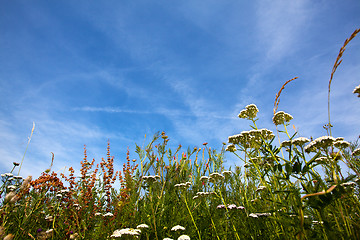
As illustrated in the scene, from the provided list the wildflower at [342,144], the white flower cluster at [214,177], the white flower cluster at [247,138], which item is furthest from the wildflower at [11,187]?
the wildflower at [342,144]

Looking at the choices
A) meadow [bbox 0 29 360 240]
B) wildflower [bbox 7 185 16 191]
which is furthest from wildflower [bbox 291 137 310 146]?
wildflower [bbox 7 185 16 191]

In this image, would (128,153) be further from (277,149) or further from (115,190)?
(277,149)

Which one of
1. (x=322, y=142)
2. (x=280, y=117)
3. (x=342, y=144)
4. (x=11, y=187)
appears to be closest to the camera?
(x=322, y=142)

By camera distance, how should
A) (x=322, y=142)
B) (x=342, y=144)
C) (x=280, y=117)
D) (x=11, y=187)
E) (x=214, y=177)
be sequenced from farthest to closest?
1. (x=11, y=187)
2. (x=214, y=177)
3. (x=280, y=117)
4. (x=342, y=144)
5. (x=322, y=142)

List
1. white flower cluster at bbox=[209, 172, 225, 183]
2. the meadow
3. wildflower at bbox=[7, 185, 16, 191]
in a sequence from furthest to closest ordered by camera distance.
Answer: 1. wildflower at bbox=[7, 185, 16, 191]
2. white flower cluster at bbox=[209, 172, 225, 183]
3. the meadow

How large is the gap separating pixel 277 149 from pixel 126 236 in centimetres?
198

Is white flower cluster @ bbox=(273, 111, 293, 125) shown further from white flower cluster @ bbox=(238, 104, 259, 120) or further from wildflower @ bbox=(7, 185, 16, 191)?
wildflower @ bbox=(7, 185, 16, 191)

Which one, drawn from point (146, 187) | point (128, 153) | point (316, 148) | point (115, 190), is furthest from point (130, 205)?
point (316, 148)

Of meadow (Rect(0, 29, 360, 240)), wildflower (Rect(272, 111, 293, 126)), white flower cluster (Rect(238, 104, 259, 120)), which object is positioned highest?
white flower cluster (Rect(238, 104, 259, 120))

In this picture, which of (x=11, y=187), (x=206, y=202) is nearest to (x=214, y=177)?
(x=206, y=202)

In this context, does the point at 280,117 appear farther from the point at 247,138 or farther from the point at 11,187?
the point at 11,187

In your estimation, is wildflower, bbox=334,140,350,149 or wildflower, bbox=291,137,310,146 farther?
wildflower, bbox=334,140,350,149

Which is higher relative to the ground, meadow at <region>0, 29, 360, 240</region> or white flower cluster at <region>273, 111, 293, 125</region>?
white flower cluster at <region>273, 111, 293, 125</region>

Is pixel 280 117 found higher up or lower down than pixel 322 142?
higher up
